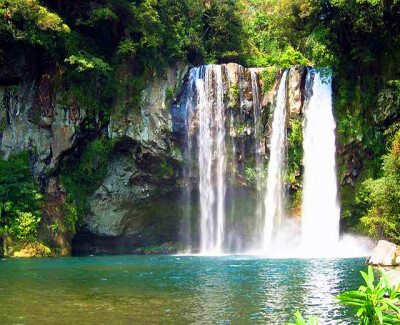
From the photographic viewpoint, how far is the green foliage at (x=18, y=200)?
24562mm

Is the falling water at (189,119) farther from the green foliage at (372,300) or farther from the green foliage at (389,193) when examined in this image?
the green foliage at (372,300)

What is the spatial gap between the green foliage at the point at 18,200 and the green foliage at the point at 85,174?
1972mm

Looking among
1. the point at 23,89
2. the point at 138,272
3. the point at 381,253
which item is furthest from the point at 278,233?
the point at 23,89

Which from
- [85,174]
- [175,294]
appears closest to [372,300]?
[175,294]

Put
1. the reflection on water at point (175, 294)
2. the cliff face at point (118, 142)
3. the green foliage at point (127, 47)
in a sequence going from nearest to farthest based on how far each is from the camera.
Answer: the reflection on water at point (175, 294) → the green foliage at point (127, 47) → the cliff face at point (118, 142)

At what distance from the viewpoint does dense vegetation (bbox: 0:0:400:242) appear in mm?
24198

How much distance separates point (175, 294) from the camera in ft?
38.7

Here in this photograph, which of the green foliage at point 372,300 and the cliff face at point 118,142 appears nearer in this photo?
the green foliage at point 372,300

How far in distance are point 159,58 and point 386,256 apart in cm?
1612

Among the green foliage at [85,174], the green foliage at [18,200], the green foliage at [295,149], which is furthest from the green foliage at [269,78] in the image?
the green foliage at [18,200]

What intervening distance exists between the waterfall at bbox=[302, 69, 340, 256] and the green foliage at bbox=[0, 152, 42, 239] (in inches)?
552

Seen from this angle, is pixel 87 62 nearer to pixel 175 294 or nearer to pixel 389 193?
pixel 389 193

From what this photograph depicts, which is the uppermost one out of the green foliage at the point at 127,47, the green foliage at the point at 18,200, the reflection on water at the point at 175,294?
the green foliage at the point at 127,47

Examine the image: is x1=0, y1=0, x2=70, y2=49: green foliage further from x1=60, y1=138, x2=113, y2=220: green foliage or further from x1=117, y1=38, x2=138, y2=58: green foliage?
x1=60, y1=138, x2=113, y2=220: green foliage
